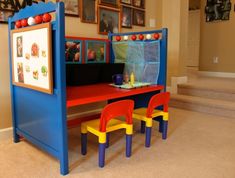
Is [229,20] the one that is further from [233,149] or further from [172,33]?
[233,149]

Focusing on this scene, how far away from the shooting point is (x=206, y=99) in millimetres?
3605

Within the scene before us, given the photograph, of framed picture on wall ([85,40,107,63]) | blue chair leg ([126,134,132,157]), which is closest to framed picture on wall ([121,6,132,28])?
framed picture on wall ([85,40,107,63])

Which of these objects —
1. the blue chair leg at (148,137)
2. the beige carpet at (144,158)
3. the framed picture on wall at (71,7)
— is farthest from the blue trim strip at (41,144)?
the framed picture on wall at (71,7)

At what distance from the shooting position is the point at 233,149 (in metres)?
2.16

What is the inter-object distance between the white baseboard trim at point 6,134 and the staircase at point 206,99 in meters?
2.42

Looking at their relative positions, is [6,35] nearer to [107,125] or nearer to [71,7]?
[71,7]

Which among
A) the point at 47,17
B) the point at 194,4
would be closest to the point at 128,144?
the point at 47,17

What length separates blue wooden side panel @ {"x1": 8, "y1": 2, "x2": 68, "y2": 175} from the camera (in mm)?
1583

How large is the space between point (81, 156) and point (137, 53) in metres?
1.31

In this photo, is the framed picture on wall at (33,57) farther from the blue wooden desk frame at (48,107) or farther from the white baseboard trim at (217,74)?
the white baseboard trim at (217,74)

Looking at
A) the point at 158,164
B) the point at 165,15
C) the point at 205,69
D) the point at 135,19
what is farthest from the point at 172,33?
the point at 158,164

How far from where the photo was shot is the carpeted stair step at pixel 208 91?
3473 mm

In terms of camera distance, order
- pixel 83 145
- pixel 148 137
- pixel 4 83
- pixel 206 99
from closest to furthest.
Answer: pixel 83 145 → pixel 148 137 → pixel 4 83 → pixel 206 99

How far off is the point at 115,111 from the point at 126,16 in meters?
2.05
